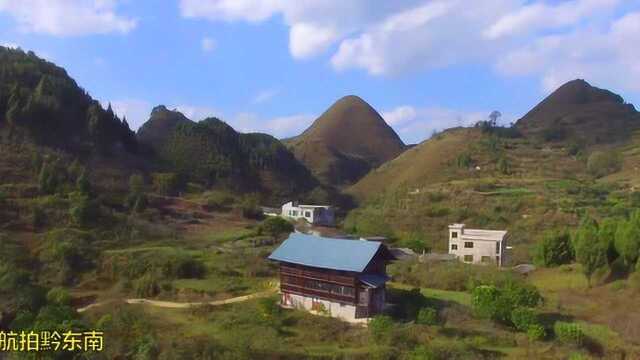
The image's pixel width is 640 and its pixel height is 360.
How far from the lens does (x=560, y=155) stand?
5478 cm

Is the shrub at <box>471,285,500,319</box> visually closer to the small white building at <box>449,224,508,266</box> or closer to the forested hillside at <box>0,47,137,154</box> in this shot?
the small white building at <box>449,224,508,266</box>

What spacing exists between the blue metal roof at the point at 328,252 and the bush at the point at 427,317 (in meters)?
2.02

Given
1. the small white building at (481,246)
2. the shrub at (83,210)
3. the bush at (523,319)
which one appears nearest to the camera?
the bush at (523,319)

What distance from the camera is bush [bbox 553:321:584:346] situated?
1587 cm

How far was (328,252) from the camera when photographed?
61.6ft

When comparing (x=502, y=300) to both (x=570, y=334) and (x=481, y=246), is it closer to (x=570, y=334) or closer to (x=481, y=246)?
(x=570, y=334)

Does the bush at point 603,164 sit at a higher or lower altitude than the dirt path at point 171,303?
higher

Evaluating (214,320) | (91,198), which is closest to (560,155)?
(91,198)

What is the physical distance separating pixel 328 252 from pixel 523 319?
18.8 ft

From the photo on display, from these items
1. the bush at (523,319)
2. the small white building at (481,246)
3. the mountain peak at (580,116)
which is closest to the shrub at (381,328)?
the bush at (523,319)

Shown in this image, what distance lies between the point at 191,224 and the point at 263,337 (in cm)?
1801

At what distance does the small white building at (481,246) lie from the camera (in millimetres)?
28406

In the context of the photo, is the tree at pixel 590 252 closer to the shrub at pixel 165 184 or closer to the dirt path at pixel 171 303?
the dirt path at pixel 171 303

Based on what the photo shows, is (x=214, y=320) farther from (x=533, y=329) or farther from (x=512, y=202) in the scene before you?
(x=512, y=202)
